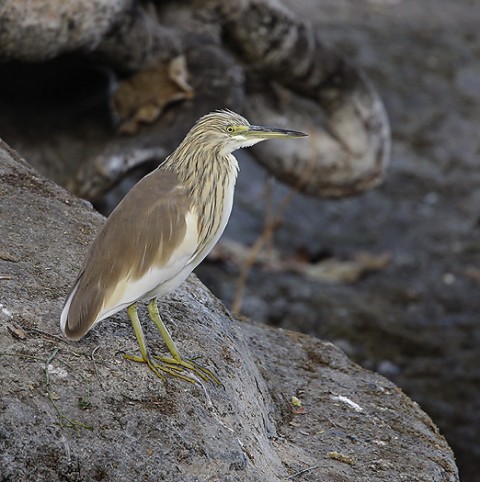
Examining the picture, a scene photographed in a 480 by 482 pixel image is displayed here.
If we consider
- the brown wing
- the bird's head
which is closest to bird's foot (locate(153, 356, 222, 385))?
the brown wing

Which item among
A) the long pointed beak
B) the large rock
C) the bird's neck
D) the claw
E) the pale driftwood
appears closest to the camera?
the large rock

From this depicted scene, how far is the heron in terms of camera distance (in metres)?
4.37

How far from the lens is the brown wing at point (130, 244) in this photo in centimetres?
436

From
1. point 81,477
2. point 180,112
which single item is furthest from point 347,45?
point 81,477

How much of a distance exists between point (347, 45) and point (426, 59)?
48.3 inches

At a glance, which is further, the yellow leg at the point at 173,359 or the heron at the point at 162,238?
the yellow leg at the point at 173,359

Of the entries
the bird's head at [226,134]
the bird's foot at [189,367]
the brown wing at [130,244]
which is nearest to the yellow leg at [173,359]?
the bird's foot at [189,367]

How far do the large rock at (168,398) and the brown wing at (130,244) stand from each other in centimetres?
21

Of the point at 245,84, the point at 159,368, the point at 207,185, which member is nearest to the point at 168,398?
the point at 159,368

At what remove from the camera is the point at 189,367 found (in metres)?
4.56

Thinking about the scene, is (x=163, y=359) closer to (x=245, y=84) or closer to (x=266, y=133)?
(x=266, y=133)

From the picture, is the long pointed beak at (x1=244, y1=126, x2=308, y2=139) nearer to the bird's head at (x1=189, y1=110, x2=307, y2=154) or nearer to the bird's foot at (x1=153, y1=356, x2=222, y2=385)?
the bird's head at (x1=189, y1=110, x2=307, y2=154)

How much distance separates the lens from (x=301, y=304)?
10.6 meters

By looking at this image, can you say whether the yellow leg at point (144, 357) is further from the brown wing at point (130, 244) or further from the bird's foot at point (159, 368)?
the brown wing at point (130, 244)
